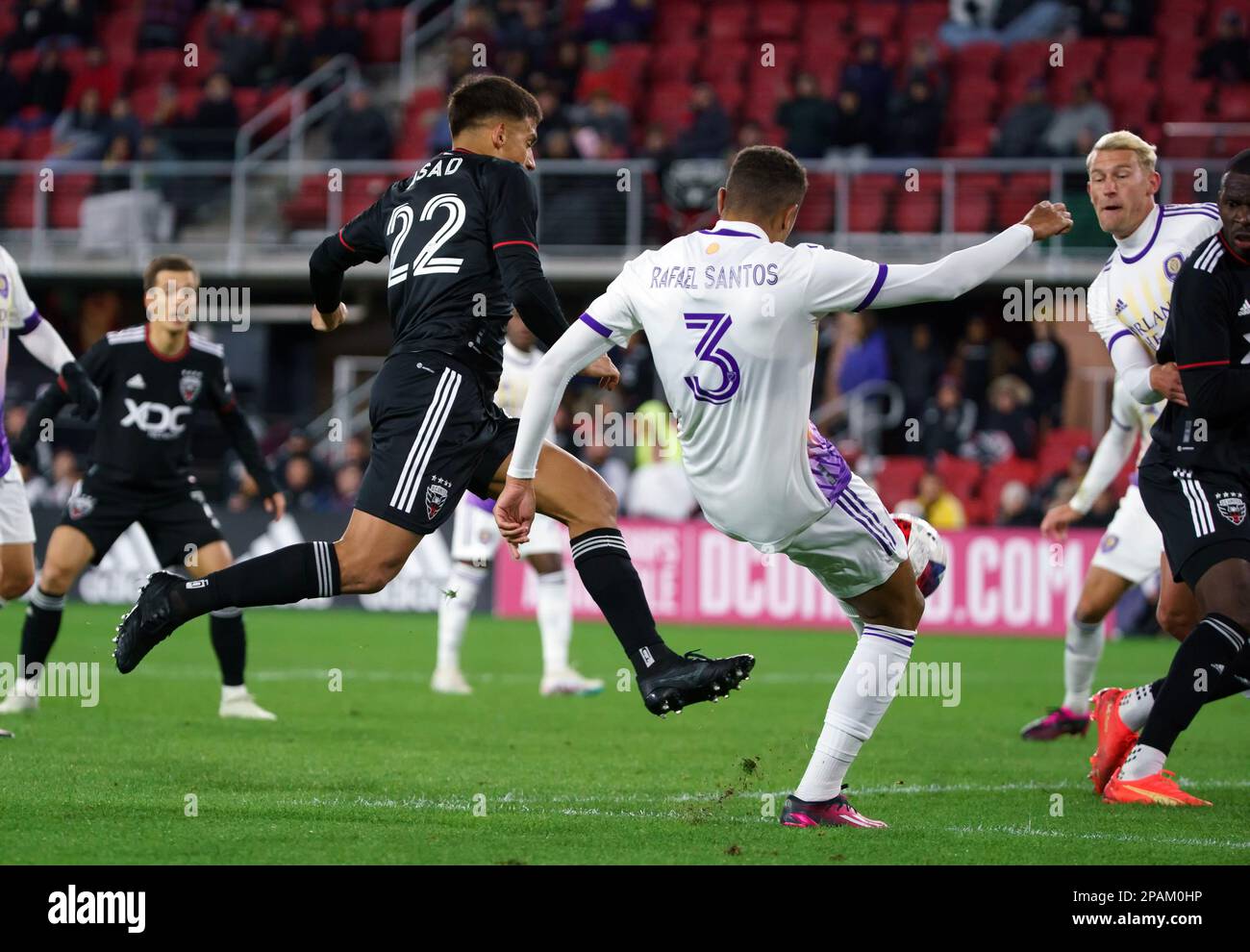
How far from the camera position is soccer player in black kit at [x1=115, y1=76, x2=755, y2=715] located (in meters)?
6.18

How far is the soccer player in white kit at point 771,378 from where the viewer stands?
18.2ft

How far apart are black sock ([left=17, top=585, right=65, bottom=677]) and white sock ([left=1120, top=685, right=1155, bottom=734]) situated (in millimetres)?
5700

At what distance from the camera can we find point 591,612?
18750 mm

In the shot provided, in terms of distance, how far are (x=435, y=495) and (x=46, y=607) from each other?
415 centimetres

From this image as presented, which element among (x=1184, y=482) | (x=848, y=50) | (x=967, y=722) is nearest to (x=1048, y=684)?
(x=967, y=722)

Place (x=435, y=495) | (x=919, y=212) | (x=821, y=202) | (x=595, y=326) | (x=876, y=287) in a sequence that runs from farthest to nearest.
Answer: (x=821, y=202) → (x=919, y=212) → (x=435, y=495) → (x=595, y=326) → (x=876, y=287)

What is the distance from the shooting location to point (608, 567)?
20.3 ft

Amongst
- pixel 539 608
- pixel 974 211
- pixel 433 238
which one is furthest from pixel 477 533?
pixel 974 211

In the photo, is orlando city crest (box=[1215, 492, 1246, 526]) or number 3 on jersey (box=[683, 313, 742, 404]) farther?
orlando city crest (box=[1215, 492, 1246, 526])

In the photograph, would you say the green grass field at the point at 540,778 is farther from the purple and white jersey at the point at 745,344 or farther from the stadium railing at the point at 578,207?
the stadium railing at the point at 578,207

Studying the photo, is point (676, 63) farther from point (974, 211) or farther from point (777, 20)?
point (974, 211)

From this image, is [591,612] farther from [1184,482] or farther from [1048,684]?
[1184,482]

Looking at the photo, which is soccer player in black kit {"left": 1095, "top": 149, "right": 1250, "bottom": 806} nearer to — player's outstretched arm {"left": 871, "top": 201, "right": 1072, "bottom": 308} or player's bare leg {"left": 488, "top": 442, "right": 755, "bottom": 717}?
player's outstretched arm {"left": 871, "top": 201, "right": 1072, "bottom": 308}

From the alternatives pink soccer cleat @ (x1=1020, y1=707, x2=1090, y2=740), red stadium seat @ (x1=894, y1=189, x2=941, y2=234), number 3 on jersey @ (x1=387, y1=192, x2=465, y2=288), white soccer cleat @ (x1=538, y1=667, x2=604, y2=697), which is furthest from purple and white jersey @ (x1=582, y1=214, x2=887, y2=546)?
red stadium seat @ (x1=894, y1=189, x2=941, y2=234)
